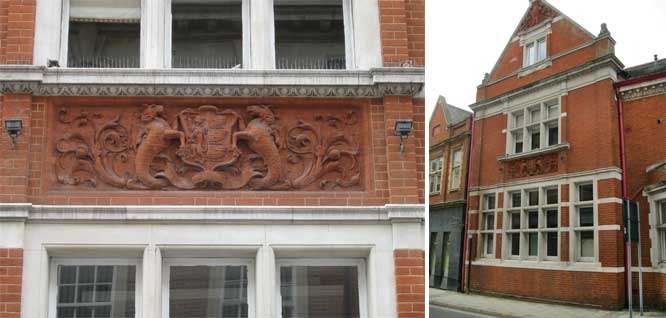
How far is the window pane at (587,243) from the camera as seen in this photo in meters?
1.75

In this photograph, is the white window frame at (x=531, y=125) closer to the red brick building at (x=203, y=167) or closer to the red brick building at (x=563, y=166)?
the red brick building at (x=563, y=166)

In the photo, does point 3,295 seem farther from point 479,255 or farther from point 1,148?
point 479,255

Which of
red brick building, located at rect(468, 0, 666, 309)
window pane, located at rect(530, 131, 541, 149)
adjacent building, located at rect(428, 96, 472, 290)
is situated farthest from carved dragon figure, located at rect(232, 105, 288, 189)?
window pane, located at rect(530, 131, 541, 149)

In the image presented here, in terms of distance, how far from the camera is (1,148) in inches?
176

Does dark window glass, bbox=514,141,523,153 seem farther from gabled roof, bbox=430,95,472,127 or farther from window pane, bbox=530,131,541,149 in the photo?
gabled roof, bbox=430,95,472,127

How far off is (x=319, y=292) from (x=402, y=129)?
4.18 ft

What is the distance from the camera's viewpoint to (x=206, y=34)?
4.94m

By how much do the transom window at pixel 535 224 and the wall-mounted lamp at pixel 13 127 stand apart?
369 centimetres

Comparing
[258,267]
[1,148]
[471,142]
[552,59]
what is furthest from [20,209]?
[552,59]

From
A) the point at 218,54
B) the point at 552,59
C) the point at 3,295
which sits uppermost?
the point at 218,54

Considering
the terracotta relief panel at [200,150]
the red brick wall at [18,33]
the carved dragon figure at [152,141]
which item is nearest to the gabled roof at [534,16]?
the terracotta relief panel at [200,150]

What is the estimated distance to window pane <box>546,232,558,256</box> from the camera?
5.94 ft

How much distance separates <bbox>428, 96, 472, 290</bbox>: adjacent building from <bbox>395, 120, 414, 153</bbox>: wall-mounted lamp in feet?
7.44

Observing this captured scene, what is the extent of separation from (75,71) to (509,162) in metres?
3.58
